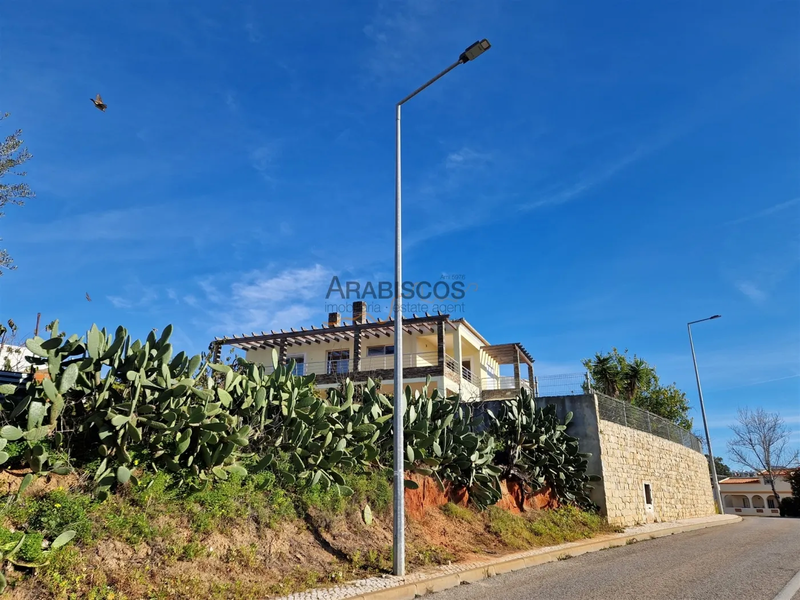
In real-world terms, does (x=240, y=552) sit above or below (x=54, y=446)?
below

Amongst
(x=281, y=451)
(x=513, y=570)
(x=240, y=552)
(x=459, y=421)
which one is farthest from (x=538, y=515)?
(x=240, y=552)

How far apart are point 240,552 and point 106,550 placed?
1651 millimetres

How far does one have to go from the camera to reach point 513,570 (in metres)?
9.22

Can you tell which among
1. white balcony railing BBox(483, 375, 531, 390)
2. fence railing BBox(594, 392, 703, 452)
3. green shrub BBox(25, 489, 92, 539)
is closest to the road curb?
green shrub BBox(25, 489, 92, 539)

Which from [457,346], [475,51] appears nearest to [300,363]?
[457,346]

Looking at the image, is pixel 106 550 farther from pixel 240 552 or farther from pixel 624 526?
pixel 624 526

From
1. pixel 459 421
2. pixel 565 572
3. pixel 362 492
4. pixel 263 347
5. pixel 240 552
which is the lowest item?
pixel 565 572

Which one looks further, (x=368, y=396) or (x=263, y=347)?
(x=263, y=347)

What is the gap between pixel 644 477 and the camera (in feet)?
62.4

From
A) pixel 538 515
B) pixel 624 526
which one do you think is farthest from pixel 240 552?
pixel 624 526

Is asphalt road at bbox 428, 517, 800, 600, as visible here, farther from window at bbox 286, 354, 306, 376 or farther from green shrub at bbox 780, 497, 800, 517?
green shrub at bbox 780, 497, 800, 517

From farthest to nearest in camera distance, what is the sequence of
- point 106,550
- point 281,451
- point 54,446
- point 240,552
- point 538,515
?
1. point 538,515
2. point 281,451
3. point 240,552
4. point 54,446
5. point 106,550

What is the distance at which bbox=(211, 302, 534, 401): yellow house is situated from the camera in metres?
25.0

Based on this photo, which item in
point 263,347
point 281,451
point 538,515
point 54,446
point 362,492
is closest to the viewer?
point 54,446
